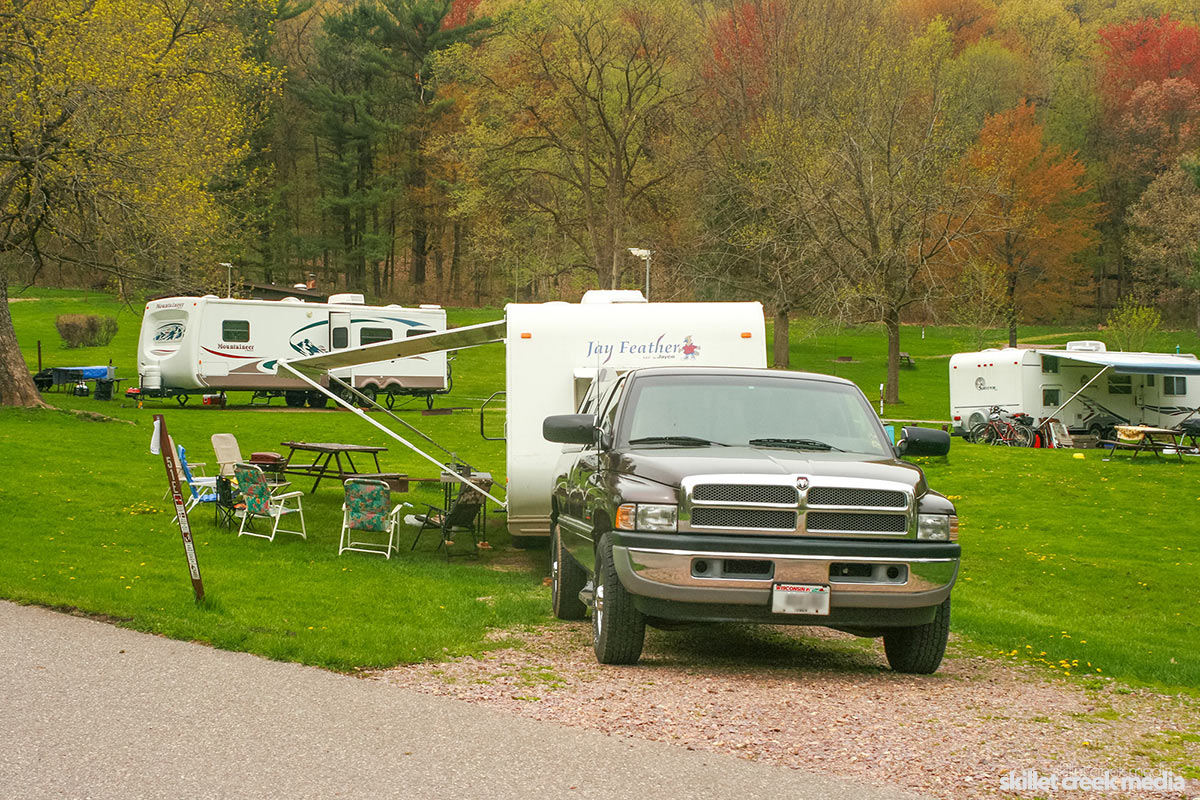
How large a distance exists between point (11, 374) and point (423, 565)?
1645cm

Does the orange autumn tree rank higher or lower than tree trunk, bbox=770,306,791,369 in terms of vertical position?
higher

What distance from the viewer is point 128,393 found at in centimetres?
3328

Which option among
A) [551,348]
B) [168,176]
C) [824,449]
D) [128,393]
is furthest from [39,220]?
[824,449]

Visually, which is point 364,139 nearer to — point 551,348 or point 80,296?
point 80,296

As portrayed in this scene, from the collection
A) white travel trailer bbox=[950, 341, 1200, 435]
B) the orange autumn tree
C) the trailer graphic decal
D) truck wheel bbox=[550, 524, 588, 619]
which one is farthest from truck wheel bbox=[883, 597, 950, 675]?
the orange autumn tree

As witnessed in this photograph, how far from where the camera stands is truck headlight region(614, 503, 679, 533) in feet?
22.9

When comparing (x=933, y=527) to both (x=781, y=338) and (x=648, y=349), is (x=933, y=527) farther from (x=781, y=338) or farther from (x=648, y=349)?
Result: (x=781, y=338)

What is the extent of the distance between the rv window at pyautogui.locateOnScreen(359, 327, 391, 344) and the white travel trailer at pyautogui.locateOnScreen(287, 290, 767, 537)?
2530cm

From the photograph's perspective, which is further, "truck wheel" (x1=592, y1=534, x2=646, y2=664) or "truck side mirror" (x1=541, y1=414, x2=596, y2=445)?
"truck side mirror" (x1=541, y1=414, x2=596, y2=445)

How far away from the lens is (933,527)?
7.12 metres

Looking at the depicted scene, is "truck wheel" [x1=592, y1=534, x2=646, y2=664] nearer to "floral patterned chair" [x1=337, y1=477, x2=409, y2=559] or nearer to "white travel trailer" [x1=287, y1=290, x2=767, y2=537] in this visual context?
"white travel trailer" [x1=287, y1=290, x2=767, y2=537]

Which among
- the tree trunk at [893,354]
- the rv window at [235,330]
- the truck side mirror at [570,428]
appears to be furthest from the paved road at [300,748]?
the tree trunk at [893,354]

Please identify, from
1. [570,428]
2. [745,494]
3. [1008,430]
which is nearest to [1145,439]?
[1008,430]

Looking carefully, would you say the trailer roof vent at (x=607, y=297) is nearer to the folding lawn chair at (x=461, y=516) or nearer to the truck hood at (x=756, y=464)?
the folding lawn chair at (x=461, y=516)
